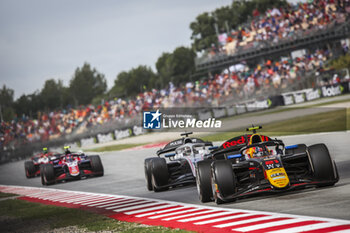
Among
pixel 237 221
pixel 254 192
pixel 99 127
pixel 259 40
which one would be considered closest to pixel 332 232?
pixel 237 221

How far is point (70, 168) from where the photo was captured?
21.3 meters

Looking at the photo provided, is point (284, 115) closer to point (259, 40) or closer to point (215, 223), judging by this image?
point (259, 40)

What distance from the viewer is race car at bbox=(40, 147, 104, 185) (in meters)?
21.3

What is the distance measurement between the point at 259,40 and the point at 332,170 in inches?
1826

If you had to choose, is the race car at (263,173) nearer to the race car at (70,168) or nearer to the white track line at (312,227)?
the white track line at (312,227)

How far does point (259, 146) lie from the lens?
34.0 feet

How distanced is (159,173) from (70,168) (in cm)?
841

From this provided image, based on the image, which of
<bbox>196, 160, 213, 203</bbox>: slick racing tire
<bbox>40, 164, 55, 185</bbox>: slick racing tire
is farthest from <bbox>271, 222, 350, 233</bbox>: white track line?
<bbox>40, 164, 55, 185</bbox>: slick racing tire

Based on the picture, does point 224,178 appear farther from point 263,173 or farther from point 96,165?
point 96,165

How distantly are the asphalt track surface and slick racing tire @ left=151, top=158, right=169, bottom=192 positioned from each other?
0.84 ft

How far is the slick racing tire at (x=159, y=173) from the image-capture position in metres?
13.8

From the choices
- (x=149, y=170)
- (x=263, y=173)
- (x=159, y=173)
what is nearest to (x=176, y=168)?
(x=159, y=173)

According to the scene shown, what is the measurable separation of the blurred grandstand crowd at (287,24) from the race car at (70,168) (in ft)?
110

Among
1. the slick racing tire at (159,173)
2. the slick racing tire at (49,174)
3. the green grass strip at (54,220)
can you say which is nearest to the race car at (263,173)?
the green grass strip at (54,220)
